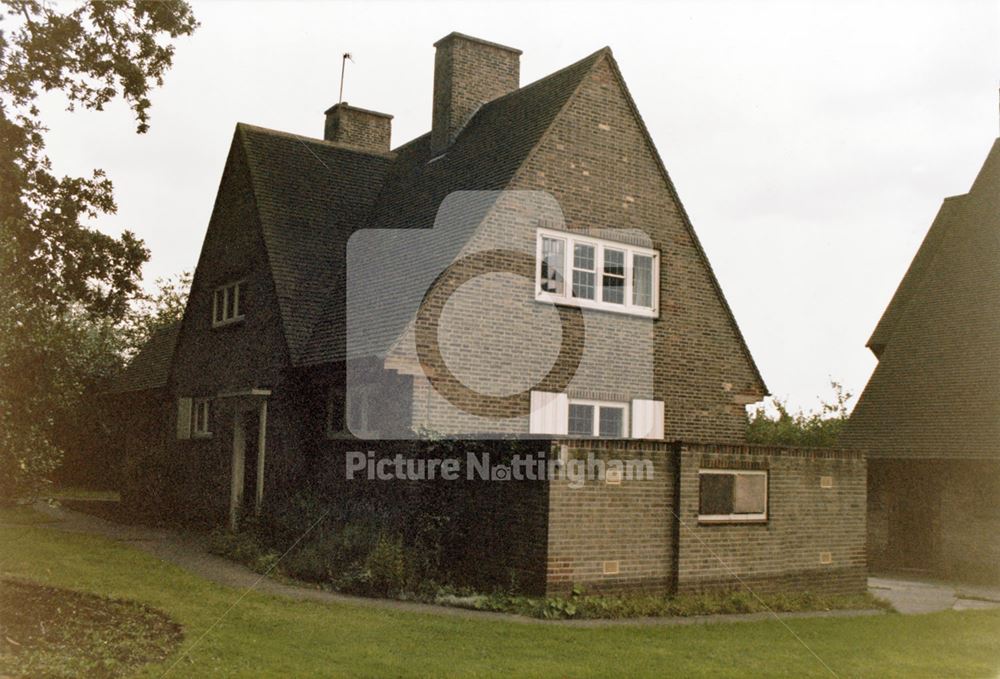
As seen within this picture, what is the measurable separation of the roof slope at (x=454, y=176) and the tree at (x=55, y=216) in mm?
4613

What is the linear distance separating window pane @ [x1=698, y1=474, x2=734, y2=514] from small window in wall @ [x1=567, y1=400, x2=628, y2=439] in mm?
3288

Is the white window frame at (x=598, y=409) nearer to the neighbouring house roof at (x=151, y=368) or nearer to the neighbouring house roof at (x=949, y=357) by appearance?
the neighbouring house roof at (x=949, y=357)

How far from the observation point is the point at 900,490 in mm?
24484

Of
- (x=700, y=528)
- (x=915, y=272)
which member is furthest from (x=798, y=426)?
(x=700, y=528)

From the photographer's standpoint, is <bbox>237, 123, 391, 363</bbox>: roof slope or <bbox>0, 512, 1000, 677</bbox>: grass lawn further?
<bbox>237, 123, 391, 363</bbox>: roof slope

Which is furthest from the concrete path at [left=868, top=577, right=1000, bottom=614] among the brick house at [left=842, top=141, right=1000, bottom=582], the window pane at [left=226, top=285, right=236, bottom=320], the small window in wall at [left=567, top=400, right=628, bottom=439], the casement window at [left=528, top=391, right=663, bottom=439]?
the window pane at [left=226, top=285, right=236, bottom=320]

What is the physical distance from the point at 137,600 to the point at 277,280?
30.7ft

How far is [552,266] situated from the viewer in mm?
17781

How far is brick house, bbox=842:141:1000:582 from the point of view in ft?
74.0

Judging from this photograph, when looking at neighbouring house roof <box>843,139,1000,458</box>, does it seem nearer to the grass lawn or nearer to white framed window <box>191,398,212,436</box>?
the grass lawn

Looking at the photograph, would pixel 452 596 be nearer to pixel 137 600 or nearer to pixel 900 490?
pixel 137 600

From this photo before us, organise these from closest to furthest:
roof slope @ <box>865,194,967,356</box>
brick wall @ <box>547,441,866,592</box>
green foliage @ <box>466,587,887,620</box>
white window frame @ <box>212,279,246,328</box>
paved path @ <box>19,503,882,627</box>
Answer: paved path @ <box>19,503,882,627</box> → green foliage @ <box>466,587,887,620</box> → brick wall @ <box>547,441,866,592</box> → white window frame @ <box>212,279,246,328</box> → roof slope @ <box>865,194,967,356</box>

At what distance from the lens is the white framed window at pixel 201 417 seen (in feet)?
78.1

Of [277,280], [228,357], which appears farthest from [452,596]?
[228,357]
